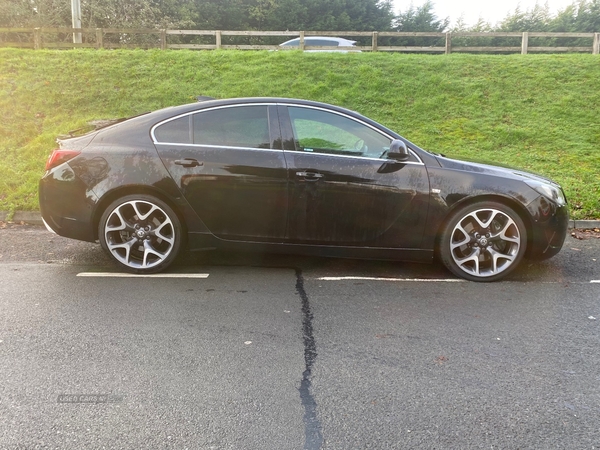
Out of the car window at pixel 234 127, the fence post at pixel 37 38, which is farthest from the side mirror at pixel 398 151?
the fence post at pixel 37 38

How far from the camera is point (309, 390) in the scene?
2869 mm

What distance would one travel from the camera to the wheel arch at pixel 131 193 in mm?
4820

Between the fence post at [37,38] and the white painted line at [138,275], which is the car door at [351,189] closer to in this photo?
the white painted line at [138,275]

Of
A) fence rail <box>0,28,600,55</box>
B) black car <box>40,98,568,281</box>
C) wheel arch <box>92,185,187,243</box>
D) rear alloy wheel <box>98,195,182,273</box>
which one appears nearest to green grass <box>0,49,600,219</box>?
fence rail <box>0,28,600,55</box>

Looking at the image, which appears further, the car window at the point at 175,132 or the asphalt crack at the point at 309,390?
the car window at the point at 175,132

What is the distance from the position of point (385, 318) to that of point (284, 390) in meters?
1.30

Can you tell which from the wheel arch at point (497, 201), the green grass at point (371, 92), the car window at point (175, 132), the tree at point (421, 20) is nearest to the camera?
the wheel arch at point (497, 201)

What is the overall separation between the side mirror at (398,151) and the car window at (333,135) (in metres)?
0.12

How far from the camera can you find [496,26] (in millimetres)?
50406

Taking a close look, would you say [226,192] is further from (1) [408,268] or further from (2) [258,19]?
(2) [258,19]

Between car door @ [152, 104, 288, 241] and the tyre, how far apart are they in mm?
1571

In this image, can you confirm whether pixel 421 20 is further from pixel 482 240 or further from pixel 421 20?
pixel 482 240

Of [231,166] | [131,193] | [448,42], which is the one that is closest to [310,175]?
[231,166]

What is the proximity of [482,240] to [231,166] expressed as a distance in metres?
2.42
